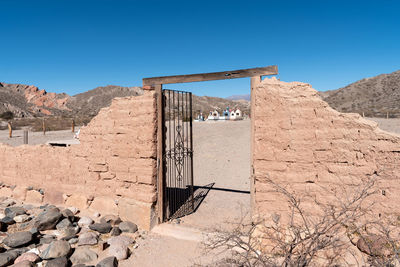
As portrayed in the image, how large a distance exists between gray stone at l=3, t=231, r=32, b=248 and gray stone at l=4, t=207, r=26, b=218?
A: 1237 mm

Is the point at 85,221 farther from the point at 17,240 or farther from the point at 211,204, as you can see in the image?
the point at 211,204

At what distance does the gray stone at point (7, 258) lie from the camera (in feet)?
12.0

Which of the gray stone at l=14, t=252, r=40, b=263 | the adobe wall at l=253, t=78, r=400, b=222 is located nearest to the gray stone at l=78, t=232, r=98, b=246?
the gray stone at l=14, t=252, r=40, b=263

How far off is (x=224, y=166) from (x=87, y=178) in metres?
6.12

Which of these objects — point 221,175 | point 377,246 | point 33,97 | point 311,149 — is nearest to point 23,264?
point 311,149

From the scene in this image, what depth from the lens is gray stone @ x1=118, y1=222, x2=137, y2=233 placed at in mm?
4855

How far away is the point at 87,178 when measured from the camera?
559cm

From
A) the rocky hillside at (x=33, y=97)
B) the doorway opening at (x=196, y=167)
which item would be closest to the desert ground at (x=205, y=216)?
the doorway opening at (x=196, y=167)

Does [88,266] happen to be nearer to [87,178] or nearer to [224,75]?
[87,178]

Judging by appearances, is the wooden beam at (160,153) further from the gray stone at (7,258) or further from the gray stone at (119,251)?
the gray stone at (7,258)

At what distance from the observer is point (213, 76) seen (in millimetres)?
4676

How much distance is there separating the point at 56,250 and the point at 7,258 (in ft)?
2.03

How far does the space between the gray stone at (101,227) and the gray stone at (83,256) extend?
24.8 inches

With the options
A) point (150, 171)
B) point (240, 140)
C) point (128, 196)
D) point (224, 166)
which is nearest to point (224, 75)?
point (150, 171)
